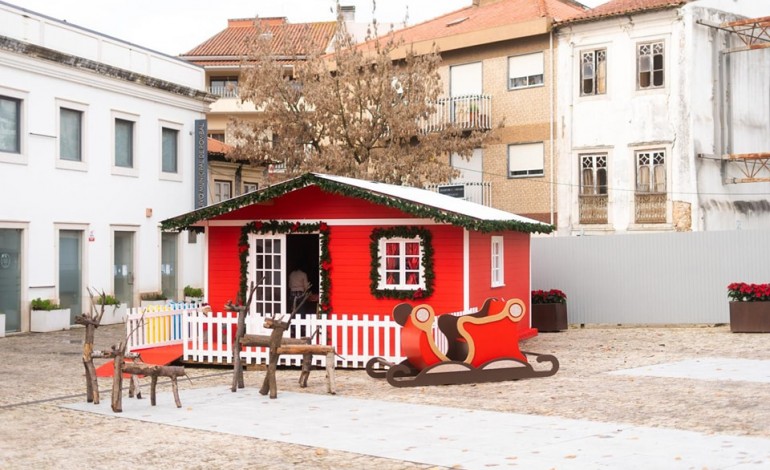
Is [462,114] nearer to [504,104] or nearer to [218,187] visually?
[504,104]

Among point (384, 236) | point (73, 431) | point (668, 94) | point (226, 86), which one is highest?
point (226, 86)

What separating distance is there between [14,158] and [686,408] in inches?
725

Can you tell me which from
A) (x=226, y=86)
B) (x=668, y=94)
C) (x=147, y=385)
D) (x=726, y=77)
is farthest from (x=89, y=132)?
(x=226, y=86)

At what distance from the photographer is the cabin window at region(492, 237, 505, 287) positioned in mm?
21000

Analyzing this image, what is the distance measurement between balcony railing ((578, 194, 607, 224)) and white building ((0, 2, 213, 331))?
12231 mm

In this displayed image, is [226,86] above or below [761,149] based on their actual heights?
above

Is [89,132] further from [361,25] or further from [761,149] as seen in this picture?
[361,25]

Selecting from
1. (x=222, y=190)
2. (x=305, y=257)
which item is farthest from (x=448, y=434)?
(x=222, y=190)

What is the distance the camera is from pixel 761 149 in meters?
34.5

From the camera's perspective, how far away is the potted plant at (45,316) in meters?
25.7

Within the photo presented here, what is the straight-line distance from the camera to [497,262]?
845 inches

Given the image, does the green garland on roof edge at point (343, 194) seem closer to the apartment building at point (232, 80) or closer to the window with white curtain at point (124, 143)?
the window with white curtain at point (124, 143)

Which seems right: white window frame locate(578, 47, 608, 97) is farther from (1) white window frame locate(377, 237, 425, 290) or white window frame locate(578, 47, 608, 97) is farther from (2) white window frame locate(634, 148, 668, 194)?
(1) white window frame locate(377, 237, 425, 290)

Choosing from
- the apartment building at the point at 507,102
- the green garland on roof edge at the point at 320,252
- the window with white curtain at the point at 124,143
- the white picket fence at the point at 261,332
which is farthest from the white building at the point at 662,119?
the white picket fence at the point at 261,332
